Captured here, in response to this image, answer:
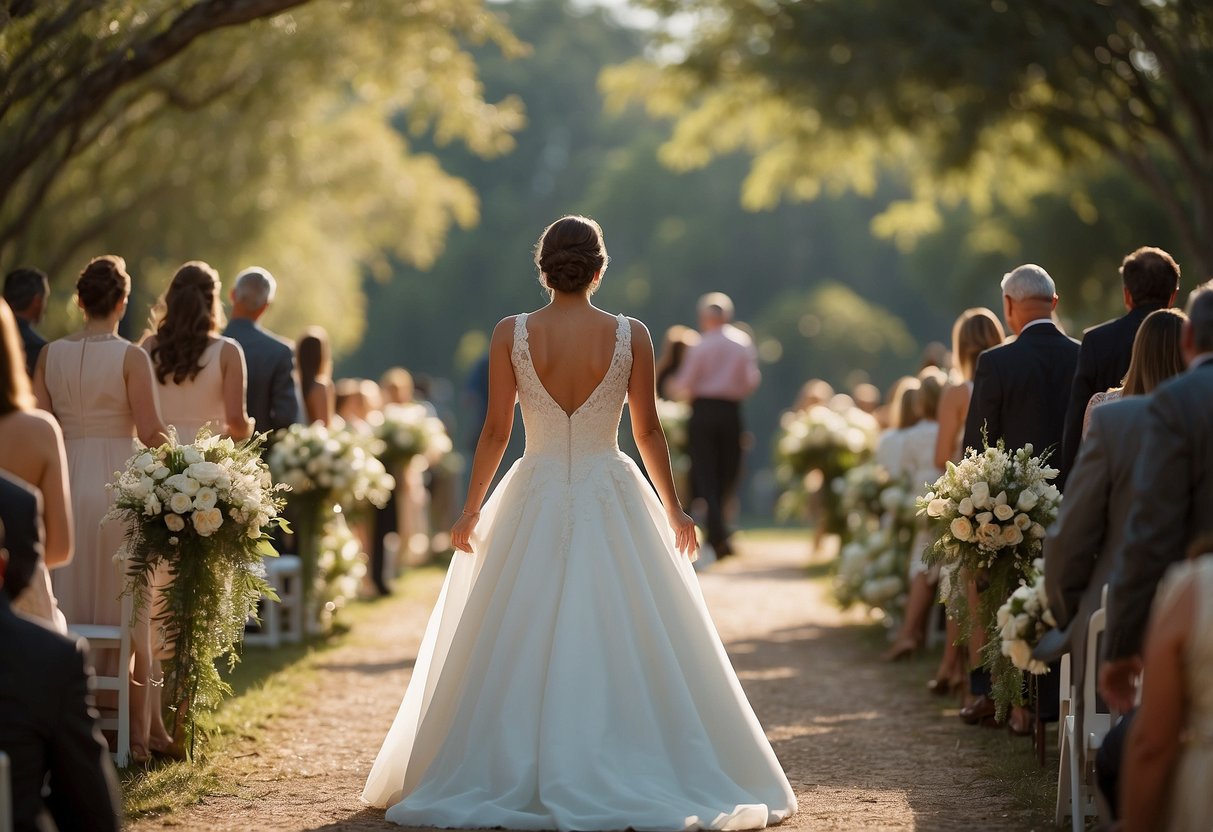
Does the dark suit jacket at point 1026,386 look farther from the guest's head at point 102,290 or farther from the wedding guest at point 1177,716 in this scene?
the guest's head at point 102,290

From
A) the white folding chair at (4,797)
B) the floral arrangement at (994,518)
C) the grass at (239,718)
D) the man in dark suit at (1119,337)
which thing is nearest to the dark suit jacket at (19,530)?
the white folding chair at (4,797)

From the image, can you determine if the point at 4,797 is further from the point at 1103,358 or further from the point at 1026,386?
the point at 1026,386

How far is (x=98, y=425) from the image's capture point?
8219 millimetres

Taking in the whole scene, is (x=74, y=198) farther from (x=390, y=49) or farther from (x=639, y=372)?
(x=639, y=372)

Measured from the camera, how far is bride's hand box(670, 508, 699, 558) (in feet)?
23.8

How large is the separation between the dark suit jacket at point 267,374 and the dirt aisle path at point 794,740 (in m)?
1.83

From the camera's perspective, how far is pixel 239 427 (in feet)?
30.6

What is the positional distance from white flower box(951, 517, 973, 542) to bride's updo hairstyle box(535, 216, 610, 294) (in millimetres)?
2126

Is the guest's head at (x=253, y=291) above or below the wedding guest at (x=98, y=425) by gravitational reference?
above

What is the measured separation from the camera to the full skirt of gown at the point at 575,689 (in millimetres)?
6484

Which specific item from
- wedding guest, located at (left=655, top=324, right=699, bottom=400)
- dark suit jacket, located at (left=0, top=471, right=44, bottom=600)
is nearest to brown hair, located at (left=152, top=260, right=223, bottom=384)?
dark suit jacket, located at (left=0, top=471, right=44, bottom=600)

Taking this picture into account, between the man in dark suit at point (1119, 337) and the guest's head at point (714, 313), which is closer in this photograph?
the man in dark suit at point (1119, 337)

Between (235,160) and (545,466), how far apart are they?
1982cm

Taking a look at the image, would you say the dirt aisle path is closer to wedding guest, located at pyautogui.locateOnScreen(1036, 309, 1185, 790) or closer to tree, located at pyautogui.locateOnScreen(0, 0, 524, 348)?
wedding guest, located at pyautogui.locateOnScreen(1036, 309, 1185, 790)
